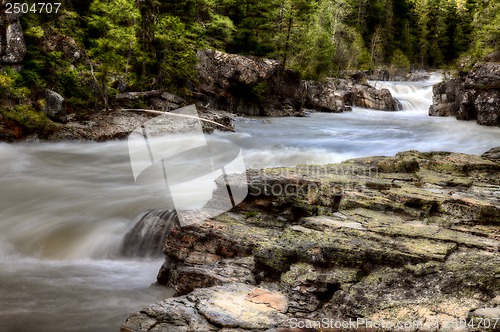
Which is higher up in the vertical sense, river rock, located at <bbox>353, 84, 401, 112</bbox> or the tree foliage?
the tree foliage

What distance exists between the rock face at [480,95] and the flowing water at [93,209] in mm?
928

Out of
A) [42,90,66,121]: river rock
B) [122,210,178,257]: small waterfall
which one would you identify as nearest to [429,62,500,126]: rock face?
[122,210,178,257]: small waterfall

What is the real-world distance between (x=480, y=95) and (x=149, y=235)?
18.7m

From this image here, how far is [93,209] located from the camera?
855 centimetres

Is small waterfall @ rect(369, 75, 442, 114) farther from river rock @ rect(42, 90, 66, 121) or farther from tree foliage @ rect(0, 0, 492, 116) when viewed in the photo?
river rock @ rect(42, 90, 66, 121)

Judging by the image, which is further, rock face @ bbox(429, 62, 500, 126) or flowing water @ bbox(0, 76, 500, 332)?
rock face @ bbox(429, 62, 500, 126)

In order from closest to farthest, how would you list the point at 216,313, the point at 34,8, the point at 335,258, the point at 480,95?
the point at 216,313 < the point at 335,258 < the point at 34,8 < the point at 480,95

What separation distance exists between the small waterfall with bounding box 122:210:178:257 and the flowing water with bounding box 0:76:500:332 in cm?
6

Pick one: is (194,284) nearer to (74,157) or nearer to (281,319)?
(281,319)

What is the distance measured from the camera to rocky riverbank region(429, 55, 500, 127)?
18188 millimetres

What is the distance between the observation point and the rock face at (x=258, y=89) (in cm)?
2120

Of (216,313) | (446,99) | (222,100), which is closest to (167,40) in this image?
(222,100)

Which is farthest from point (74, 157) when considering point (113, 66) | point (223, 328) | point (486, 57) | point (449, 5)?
point (449, 5)

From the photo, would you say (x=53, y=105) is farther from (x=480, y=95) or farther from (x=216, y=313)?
(x=480, y=95)
